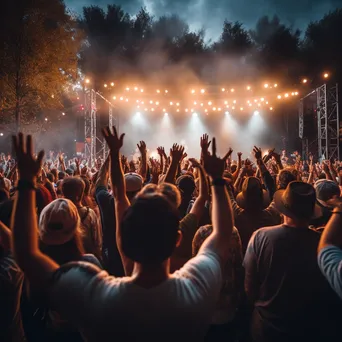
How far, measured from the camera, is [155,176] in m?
4.81

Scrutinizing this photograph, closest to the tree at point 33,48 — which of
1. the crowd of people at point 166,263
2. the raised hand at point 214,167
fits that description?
the crowd of people at point 166,263

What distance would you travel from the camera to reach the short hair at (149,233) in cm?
124

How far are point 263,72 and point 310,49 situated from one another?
15.2 ft

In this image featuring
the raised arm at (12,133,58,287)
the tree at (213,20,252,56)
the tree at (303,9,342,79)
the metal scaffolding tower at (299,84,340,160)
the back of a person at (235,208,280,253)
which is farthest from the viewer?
the tree at (213,20,252,56)

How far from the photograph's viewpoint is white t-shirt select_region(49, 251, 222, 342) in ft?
3.87

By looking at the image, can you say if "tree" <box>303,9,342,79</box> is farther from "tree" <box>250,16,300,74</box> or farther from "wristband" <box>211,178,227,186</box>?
"wristband" <box>211,178,227,186</box>

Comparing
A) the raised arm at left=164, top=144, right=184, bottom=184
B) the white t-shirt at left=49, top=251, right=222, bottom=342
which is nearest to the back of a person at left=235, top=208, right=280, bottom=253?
the raised arm at left=164, top=144, right=184, bottom=184

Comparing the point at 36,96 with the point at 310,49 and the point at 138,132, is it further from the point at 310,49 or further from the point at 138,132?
the point at 310,49

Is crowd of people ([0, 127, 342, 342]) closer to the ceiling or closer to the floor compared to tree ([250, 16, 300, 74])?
closer to the floor

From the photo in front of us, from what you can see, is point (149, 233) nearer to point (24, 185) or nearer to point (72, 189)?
point (24, 185)

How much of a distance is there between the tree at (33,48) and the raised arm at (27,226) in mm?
12201

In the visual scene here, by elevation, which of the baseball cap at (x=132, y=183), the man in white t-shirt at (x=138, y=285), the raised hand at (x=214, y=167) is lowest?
the man in white t-shirt at (x=138, y=285)

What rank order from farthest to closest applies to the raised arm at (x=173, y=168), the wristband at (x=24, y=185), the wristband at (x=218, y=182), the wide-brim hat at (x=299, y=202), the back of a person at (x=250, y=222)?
the raised arm at (x=173, y=168) → the back of a person at (x=250, y=222) → the wide-brim hat at (x=299, y=202) → the wristband at (x=218, y=182) → the wristband at (x=24, y=185)

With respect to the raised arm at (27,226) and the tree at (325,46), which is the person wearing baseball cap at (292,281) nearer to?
the raised arm at (27,226)
